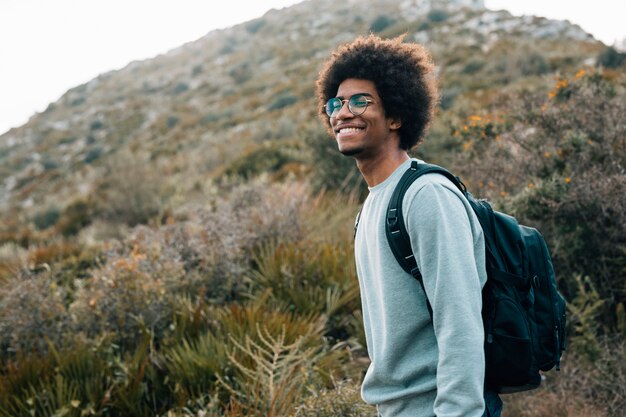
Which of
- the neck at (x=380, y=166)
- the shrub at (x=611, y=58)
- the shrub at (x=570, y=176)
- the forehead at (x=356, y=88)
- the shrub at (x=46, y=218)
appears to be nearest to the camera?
the neck at (x=380, y=166)

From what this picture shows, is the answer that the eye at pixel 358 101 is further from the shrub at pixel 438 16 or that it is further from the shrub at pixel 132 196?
the shrub at pixel 438 16

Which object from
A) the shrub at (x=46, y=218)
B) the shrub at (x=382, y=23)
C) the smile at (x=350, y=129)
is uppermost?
the shrub at (x=382, y=23)

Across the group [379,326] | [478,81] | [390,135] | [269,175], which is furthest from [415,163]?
[478,81]

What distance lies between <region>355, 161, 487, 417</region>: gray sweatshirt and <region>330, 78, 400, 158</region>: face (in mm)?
157

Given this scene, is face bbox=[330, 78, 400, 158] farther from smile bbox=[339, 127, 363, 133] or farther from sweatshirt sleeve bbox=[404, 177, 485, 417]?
sweatshirt sleeve bbox=[404, 177, 485, 417]

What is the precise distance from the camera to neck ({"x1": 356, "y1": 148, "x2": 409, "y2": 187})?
1932mm

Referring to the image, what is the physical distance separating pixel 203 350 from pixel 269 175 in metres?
7.95

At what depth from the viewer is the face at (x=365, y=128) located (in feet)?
6.34

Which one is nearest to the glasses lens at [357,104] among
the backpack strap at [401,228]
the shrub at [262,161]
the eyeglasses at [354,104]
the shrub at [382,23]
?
the eyeglasses at [354,104]

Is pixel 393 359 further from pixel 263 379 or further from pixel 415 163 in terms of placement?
pixel 263 379

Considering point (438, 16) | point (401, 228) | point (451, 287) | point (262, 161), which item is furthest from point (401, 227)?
point (438, 16)

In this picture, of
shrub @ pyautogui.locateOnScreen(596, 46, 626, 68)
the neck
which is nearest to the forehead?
the neck

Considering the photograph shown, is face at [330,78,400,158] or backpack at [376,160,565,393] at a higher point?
face at [330,78,400,158]

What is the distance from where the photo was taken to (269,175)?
11.7 metres
